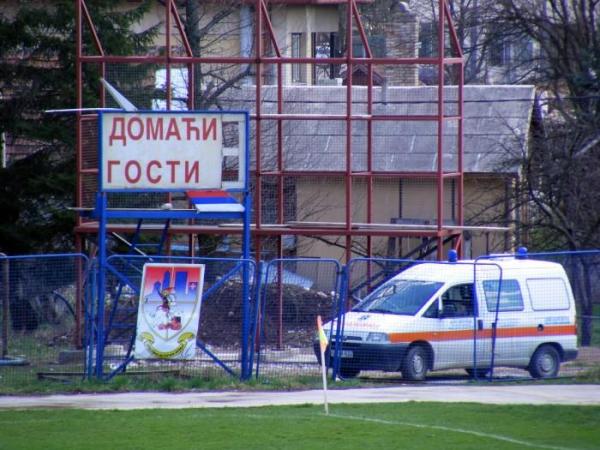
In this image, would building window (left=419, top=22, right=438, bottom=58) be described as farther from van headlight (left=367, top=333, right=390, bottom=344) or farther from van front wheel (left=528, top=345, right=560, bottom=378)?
van headlight (left=367, top=333, right=390, bottom=344)

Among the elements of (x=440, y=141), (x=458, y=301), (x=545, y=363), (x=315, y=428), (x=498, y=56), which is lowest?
(x=315, y=428)

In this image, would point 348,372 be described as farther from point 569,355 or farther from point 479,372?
point 569,355

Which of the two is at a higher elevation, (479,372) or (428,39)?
(428,39)

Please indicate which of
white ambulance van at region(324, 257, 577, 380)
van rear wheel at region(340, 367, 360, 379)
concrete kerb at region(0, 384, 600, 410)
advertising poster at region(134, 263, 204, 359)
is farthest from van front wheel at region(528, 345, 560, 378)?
advertising poster at region(134, 263, 204, 359)

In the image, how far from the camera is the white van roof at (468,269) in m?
16.5

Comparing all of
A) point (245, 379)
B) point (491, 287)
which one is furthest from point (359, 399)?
point (491, 287)

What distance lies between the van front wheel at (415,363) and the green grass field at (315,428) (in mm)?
2495

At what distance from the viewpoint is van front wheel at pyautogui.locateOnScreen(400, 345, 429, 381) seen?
16109mm

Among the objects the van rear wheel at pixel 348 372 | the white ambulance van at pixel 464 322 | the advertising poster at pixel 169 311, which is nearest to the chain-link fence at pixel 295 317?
the van rear wheel at pixel 348 372

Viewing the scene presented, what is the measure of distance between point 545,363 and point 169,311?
18.8 ft

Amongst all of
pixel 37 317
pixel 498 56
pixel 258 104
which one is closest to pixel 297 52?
pixel 258 104

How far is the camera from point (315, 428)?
460 inches

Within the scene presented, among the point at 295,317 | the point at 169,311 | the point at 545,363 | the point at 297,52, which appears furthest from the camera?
the point at 297,52

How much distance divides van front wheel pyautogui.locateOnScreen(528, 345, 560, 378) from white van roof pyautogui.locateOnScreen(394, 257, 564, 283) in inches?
47.6
